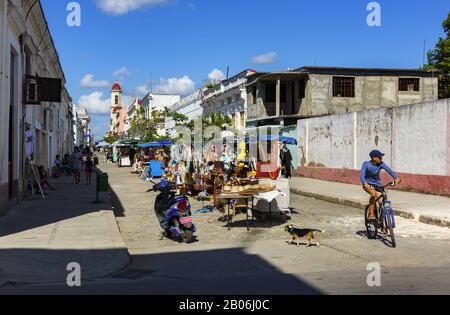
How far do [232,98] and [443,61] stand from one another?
52.4ft

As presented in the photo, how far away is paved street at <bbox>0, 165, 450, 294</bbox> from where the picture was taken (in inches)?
256

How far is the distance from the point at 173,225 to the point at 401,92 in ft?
92.3

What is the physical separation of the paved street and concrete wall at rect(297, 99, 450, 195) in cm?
529

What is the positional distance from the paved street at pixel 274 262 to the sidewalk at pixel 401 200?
A: 1.21 ft

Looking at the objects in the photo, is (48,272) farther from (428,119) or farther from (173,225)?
(428,119)

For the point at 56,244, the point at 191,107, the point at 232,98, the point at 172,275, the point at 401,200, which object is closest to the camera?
the point at 172,275

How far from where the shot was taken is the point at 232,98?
42.2 metres

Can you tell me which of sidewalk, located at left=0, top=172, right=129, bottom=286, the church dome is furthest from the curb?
the church dome

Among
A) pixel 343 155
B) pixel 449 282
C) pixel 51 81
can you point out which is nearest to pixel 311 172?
pixel 343 155

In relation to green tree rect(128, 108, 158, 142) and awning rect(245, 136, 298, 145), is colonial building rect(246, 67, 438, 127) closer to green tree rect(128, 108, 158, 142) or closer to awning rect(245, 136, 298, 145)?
awning rect(245, 136, 298, 145)

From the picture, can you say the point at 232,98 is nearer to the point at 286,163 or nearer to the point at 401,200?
the point at 286,163

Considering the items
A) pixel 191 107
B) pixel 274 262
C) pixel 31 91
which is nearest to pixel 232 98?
pixel 191 107

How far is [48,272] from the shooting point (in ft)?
24.0
